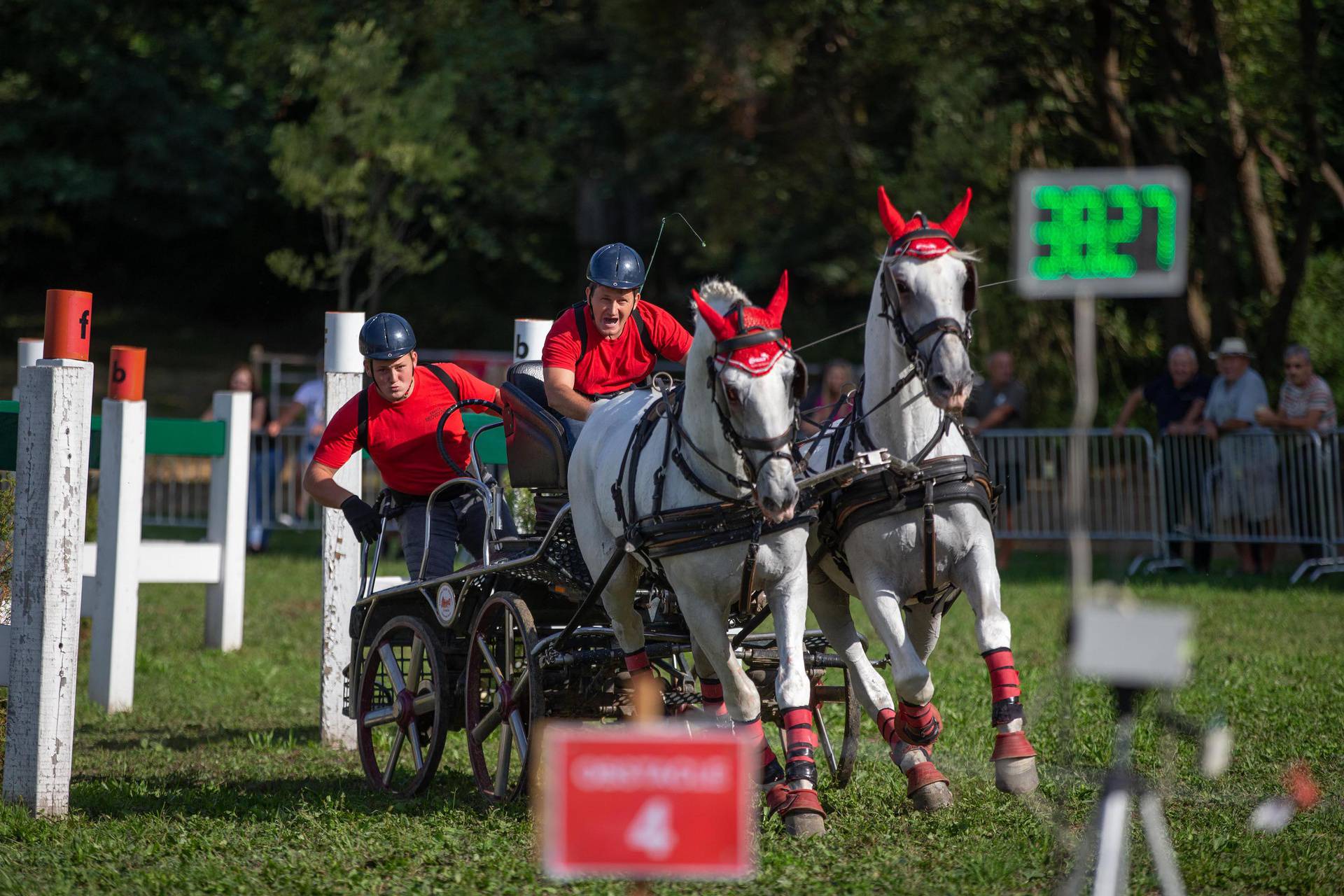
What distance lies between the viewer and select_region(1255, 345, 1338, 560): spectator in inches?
536

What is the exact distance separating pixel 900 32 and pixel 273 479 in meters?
10.2

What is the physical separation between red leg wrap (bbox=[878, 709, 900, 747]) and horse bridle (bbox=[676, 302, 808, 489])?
3.94 feet

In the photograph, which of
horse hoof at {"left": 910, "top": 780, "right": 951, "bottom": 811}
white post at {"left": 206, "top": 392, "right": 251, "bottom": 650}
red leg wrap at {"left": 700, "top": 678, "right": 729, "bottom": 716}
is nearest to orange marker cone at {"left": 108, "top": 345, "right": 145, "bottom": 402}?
white post at {"left": 206, "top": 392, "right": 251, "bottom": 650}

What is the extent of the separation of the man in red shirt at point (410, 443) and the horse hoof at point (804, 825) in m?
2.16

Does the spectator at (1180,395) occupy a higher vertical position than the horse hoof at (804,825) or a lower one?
higher

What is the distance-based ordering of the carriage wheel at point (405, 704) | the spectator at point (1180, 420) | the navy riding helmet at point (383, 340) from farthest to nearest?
the spectator at point (1180, 420)
the navy riding helmet at point (383, 340)
the carriage wheel at point (405, 704)

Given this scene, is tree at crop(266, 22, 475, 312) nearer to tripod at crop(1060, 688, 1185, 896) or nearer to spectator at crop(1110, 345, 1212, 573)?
spectator at crop(1110, 345, 1212, 573)

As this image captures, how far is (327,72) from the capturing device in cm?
2189

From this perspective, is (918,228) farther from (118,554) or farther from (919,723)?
(118,554)

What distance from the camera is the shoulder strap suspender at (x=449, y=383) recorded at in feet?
24.8

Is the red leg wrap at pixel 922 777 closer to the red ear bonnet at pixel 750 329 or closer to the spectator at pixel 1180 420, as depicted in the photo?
the red ear bonnet at pixel 750 329

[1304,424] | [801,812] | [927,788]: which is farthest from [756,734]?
[1304,424]

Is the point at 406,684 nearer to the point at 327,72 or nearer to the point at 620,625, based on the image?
the point at 620,625

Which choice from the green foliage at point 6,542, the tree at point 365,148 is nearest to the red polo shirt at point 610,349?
the green foliage at point 6,542
